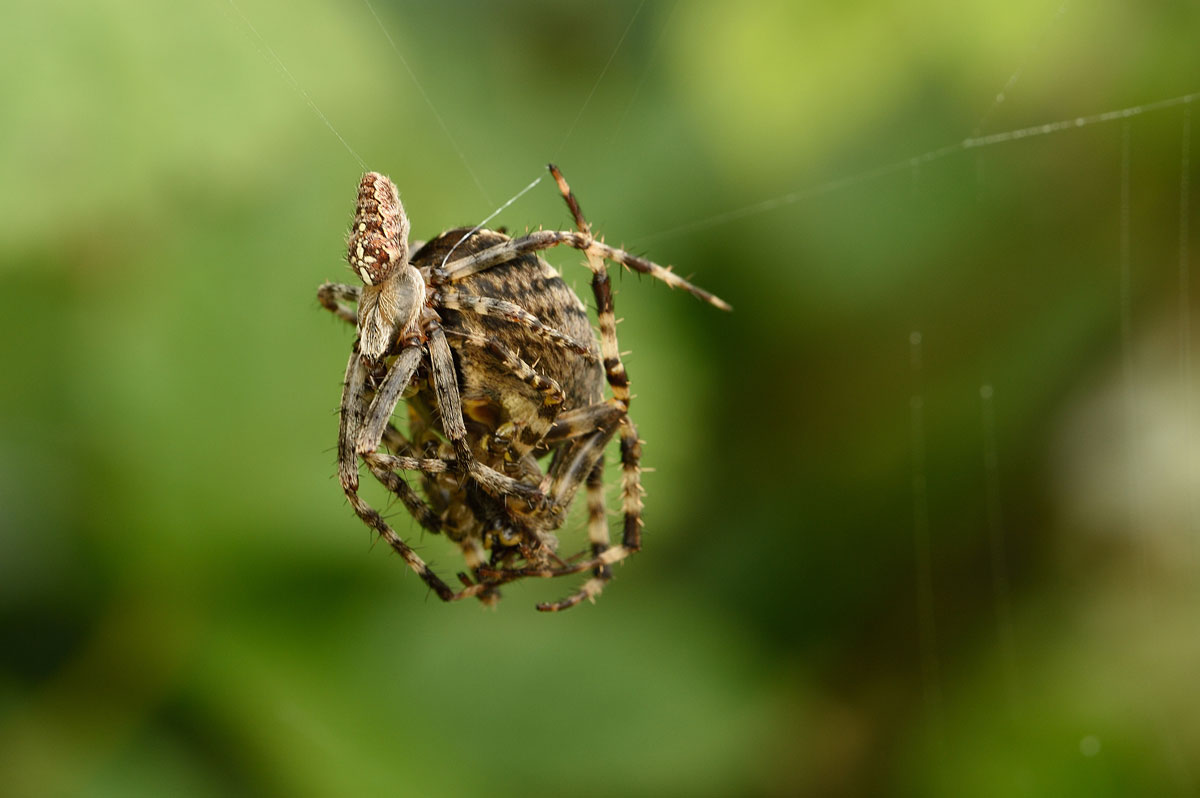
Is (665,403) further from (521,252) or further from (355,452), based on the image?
(355,452)

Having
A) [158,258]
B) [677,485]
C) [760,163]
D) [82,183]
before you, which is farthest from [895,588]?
[82,183]

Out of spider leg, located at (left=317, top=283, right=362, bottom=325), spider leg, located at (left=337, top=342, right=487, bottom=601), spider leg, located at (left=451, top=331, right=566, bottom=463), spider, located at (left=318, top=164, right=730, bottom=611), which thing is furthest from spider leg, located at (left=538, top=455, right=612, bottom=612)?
spider leg, located at (left=317, top=283, right=362, bottom=325)

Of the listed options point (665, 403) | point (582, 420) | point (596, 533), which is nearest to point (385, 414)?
point (582, 420)

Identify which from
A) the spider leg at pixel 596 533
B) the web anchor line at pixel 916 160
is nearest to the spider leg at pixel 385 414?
the spider leg at pixel 596 533

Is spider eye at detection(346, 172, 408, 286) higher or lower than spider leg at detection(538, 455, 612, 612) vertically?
higher

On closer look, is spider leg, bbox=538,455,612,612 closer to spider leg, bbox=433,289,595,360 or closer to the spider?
the spider

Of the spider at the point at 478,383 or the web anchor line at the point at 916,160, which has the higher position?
the web anchor line at the point at 916,160

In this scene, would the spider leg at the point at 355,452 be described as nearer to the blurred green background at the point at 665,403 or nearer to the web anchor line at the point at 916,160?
the blurred green background at the point at 665,403
